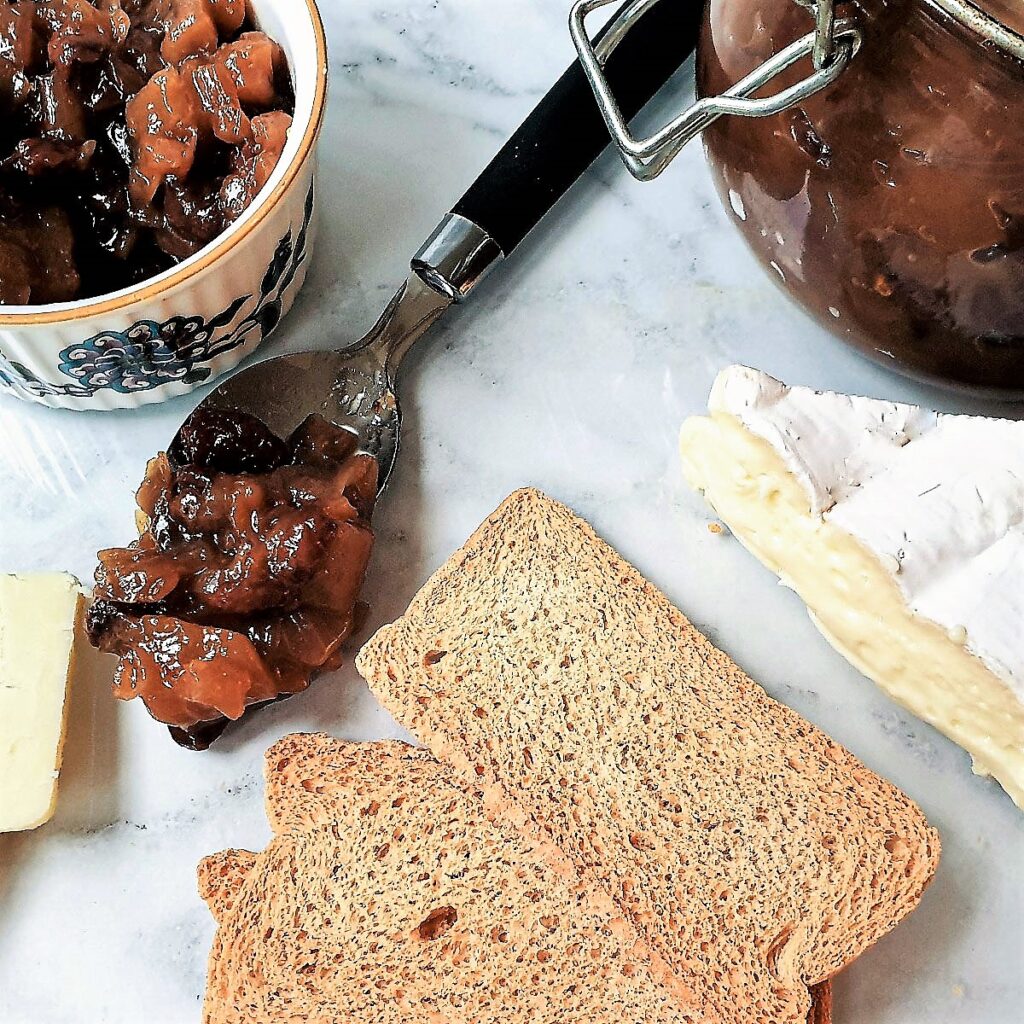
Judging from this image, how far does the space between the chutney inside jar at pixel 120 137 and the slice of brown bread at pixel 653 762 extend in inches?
26.5

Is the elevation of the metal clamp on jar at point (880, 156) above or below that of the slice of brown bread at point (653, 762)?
above

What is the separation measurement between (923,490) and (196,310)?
Result: 108cm

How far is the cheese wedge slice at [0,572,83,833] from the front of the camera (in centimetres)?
191

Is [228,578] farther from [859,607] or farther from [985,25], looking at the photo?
[985,25]

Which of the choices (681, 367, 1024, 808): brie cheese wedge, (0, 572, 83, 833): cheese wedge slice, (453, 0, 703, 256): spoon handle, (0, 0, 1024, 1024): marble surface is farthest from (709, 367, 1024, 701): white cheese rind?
(0, 572, 83, 833): cheese wedge slice

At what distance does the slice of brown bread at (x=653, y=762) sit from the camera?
1.89 m

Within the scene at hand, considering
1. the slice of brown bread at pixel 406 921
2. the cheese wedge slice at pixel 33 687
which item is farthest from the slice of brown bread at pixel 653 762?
the cheese wedge slice at pixel 33 687

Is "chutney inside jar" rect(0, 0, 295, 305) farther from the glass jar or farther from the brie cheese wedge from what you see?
the brie cheese wedge

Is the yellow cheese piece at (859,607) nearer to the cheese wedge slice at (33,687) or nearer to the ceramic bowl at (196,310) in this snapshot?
→ the ceramic bowl at (196,310)

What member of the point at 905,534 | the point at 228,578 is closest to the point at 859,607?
the point at 905,534

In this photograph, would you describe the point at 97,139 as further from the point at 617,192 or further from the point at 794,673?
the point at 794,673

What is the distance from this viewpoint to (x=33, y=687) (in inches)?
77.0

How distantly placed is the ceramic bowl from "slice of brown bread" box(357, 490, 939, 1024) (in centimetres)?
52

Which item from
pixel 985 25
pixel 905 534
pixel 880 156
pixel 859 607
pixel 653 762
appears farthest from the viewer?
pixel 653 762
